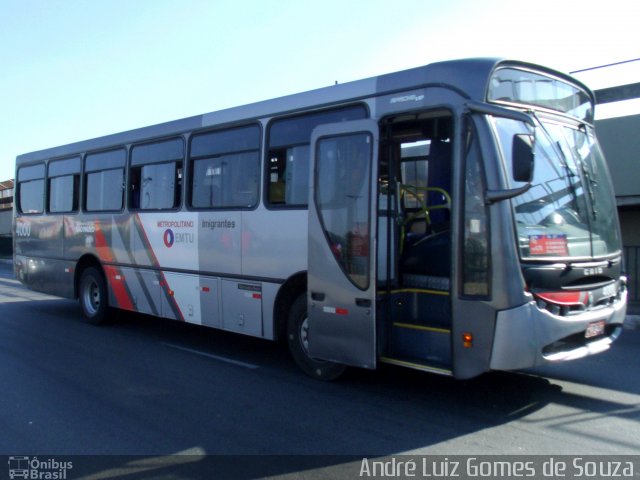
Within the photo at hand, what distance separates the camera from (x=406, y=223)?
670cm

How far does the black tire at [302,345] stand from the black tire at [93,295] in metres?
4.90

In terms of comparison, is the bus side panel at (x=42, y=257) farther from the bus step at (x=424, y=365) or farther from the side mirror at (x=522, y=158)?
the side mirror at (x=522, y=158)

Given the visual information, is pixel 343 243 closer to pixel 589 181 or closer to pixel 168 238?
pixel 589 181

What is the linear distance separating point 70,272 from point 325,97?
713 cm

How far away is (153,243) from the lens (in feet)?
31.0

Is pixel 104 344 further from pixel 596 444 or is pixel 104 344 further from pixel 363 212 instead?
pixel 596 444

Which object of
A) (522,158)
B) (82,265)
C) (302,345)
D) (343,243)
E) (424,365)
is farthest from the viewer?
(82,265)

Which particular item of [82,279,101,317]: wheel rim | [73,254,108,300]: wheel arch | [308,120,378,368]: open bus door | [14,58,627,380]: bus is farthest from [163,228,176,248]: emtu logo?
[308,120,378,368]: open bus door

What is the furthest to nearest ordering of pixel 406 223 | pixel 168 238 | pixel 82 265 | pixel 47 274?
pixel 47 274 → pixel 82 265 → pixel 168 238 → pixel 406 223

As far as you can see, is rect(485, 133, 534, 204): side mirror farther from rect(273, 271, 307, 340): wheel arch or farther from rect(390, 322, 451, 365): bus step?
rect(273, 271, 307, 340): wheel arch

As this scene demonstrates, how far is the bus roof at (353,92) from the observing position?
545 cm

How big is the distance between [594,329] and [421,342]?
5.38ft

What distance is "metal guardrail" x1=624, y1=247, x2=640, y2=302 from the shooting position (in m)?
12.9

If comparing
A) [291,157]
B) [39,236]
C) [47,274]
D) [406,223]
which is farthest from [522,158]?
[39,236]
